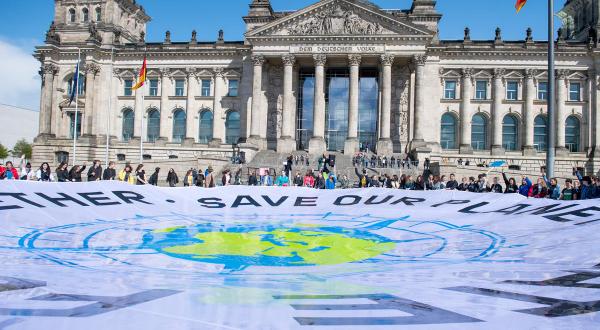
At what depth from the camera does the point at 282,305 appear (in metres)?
5.90

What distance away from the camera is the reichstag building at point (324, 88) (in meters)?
53.6

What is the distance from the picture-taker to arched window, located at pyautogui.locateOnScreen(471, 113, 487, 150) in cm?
5841

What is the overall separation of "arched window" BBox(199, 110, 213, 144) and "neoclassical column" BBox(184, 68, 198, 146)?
1.01 m

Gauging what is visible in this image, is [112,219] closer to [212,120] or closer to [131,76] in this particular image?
[212,120]

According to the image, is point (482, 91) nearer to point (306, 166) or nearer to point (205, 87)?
point (306, 166)

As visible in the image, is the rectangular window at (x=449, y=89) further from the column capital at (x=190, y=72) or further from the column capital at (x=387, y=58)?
the column capital at (x=190, y=72)

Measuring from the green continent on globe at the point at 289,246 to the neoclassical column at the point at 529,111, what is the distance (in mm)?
50396

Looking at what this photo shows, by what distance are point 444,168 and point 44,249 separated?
128 feet

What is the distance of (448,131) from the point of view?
58844 millimetres

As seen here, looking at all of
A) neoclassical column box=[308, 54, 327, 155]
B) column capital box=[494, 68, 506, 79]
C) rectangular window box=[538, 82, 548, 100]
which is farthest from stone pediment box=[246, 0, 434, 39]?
rectangular window box=[538, 82, 548, 100]

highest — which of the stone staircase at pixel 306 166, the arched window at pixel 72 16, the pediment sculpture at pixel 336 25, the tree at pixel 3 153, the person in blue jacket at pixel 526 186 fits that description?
the arched window at pixel 72 16

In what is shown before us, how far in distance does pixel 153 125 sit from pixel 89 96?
861 centimetres

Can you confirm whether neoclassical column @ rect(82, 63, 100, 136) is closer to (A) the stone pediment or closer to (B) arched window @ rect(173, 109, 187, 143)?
(B) arched window @ rect(173, 109, 187, 143)

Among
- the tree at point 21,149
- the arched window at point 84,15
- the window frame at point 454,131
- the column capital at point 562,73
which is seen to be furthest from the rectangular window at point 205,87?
the tree at point 21,149
